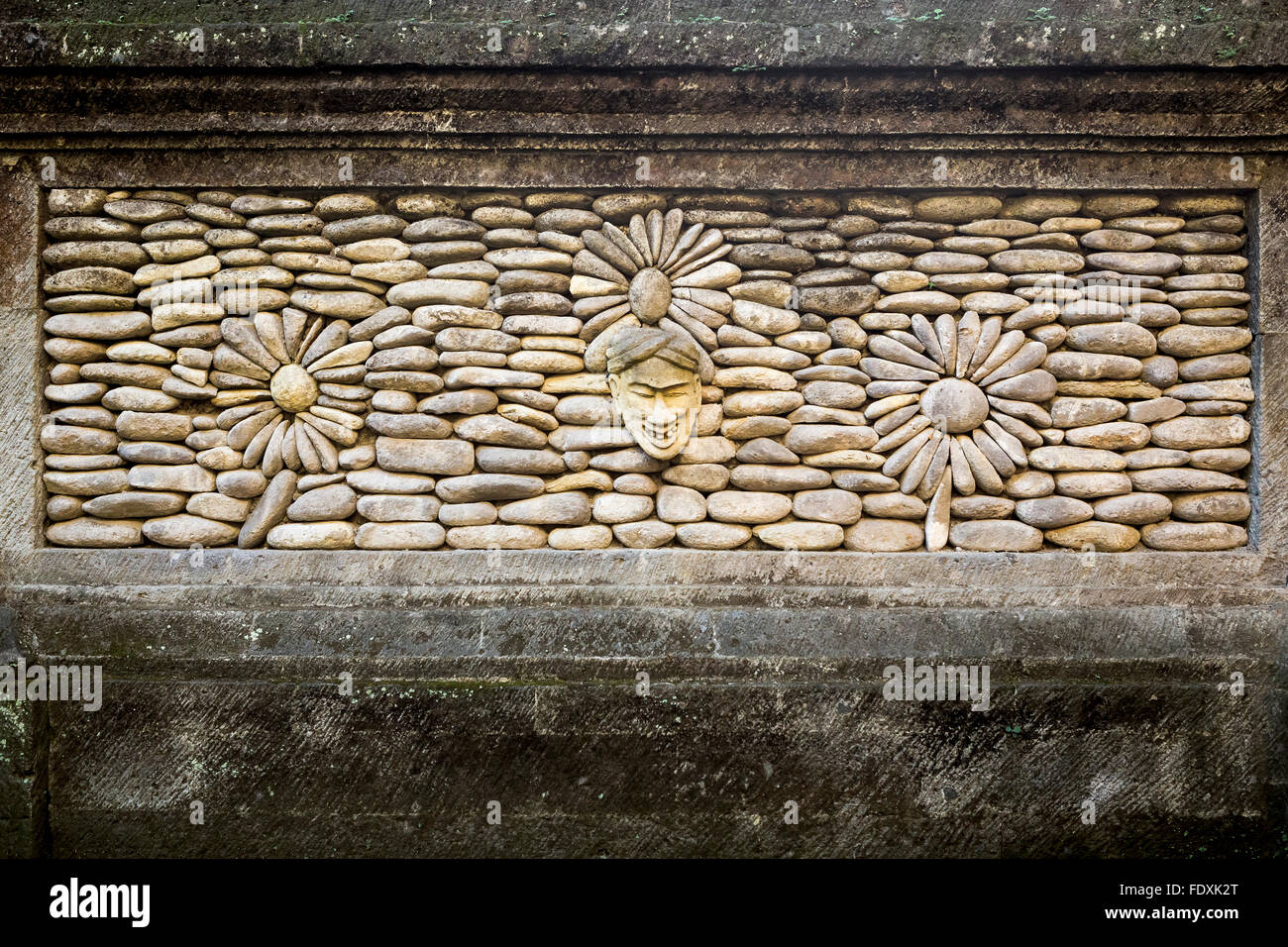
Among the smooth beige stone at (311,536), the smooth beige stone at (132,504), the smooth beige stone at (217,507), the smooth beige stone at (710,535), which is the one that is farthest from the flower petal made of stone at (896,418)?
the smooth beige stone at (132,504)

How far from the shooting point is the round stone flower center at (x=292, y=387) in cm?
366

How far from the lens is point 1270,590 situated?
141 inches

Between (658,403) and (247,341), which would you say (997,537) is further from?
(247,341)

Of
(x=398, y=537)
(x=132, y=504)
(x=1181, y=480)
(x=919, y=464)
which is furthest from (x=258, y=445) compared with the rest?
(x=1181, y=480)

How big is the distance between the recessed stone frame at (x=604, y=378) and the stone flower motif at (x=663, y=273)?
0.02m

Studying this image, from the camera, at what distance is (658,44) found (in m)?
3.44

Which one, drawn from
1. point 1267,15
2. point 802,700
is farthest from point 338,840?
point 1267,15

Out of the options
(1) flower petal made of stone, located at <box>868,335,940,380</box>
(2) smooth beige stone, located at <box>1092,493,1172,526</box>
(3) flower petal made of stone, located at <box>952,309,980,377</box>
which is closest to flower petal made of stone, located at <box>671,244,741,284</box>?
(1) flower petal made of stone, located at <box>868,335,940,380</box>

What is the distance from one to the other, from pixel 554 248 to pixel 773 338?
3.81 feet

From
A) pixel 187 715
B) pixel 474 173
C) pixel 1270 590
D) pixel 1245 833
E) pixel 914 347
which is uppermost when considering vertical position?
pixel 474 173

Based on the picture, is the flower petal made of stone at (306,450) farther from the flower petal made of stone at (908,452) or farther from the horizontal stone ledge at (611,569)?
the flower petal made of stone at (908,452)

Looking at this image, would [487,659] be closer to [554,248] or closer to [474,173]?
[554,248]

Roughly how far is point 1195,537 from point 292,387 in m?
4.38

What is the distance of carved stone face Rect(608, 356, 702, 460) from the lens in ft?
11.5
